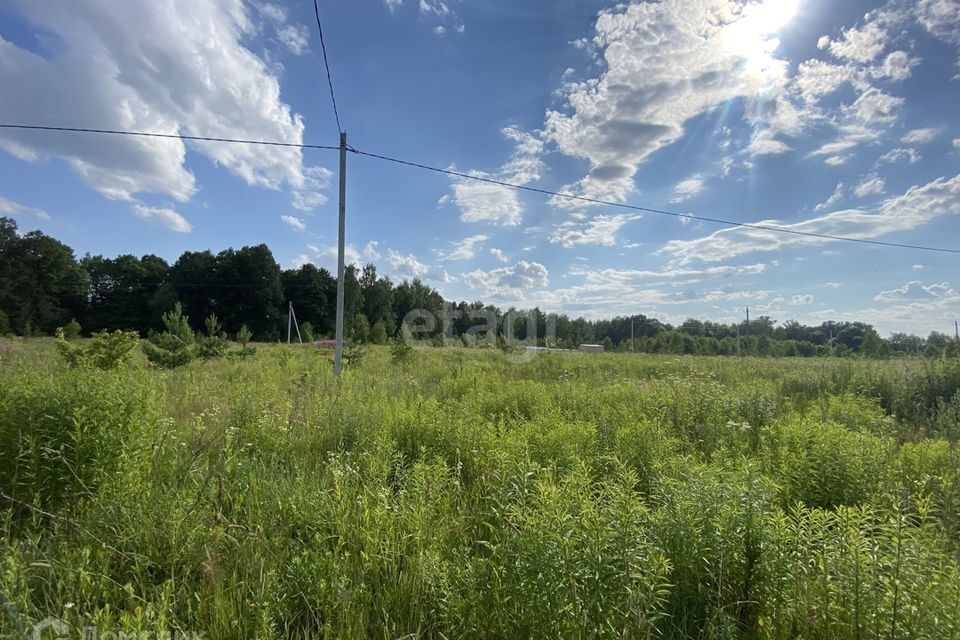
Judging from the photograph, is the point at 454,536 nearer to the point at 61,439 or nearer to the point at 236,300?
the point at 61,439

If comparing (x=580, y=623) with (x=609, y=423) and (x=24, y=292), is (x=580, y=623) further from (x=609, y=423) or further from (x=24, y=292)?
(x=24, y=292)

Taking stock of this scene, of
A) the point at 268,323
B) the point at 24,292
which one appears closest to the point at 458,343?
the point at 268,323

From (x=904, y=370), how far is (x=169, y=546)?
1268cm

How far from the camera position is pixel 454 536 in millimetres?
2549

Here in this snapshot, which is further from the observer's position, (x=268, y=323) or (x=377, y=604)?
(x=268, y=323)

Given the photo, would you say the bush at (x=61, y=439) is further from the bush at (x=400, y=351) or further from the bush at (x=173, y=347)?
the bush at (x=400, y=351)

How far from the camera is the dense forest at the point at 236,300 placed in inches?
1645

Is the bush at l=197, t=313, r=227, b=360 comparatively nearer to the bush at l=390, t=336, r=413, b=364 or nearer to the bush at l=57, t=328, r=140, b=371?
the bush at l=57, t=328, r=140, b=371

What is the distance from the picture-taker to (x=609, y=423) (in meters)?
4.72

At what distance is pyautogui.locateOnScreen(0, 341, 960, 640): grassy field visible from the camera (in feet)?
5.31

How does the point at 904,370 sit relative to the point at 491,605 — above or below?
above

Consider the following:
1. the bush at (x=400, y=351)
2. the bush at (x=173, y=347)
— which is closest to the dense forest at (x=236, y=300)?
the bush at (x=400, y=351)

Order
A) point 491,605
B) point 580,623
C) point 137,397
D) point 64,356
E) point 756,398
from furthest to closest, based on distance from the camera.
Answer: point 64,356 < point 756,398 < point 137,397 < point 491,605 < point 580,623

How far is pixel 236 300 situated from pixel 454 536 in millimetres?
62189
